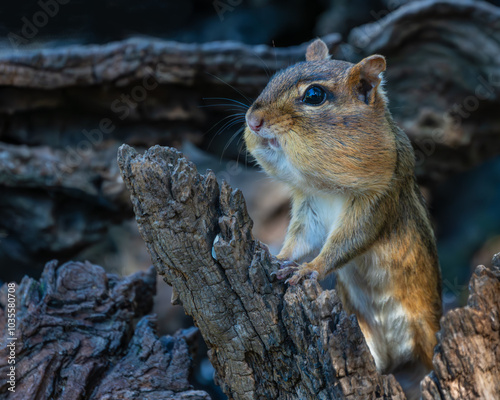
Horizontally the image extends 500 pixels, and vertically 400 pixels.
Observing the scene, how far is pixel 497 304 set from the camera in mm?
1996

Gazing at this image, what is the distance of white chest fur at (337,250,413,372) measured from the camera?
9.79 ft

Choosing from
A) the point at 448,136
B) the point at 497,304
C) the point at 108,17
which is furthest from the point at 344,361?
the point at 108,17

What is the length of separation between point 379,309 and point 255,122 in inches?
52.9

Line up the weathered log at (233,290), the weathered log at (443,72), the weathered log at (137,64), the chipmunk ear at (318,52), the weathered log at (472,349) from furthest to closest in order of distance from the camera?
the weathered log at (443,72)
the weathered log at (137,64)
the chipmunk ear at (318,52)
the weathered log at (233,290)
the weathered log at (472,349)

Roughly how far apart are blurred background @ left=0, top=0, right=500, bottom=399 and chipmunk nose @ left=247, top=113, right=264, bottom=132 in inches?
67.9

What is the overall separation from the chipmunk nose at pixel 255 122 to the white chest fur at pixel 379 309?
37.7 inches

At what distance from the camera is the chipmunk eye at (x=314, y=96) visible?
262 centimetres

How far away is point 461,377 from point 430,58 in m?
3.87

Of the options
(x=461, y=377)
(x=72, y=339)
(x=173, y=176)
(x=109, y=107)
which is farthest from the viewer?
(x=109, y=107)

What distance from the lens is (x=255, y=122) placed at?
257cm

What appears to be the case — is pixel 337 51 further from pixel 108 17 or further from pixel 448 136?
pixel 108 17

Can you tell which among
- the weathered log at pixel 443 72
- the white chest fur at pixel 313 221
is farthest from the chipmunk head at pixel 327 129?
the weathered log at pixel 443 72

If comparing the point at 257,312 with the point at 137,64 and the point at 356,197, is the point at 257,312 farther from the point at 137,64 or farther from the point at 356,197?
the point at 137,64

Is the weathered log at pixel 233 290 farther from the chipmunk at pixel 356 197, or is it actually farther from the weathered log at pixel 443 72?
the weathered log at pixel 443 72
